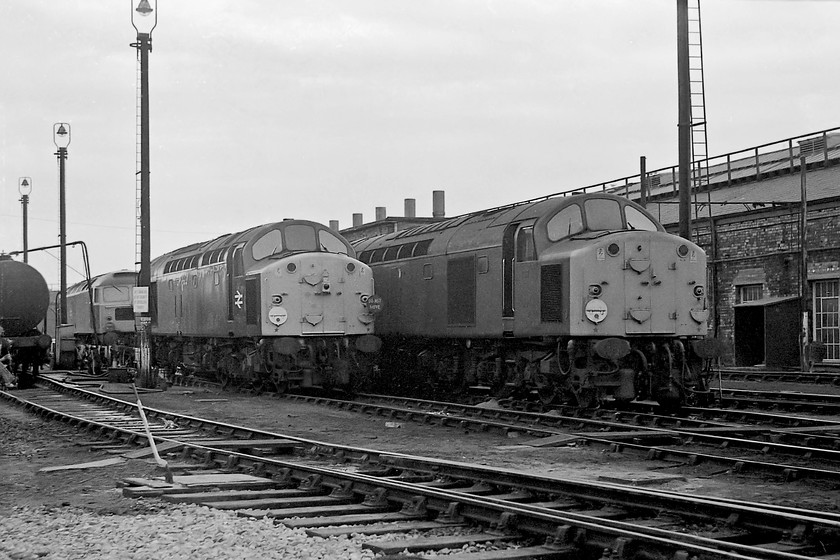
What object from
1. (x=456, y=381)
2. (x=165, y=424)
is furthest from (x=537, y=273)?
(x=165, y=424)

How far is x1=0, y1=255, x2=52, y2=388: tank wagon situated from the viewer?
2544cm

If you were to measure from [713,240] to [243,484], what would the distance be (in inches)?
888

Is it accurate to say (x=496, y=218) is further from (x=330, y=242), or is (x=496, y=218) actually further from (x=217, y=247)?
(x=217, y=247)

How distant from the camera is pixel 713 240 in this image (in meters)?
29.8

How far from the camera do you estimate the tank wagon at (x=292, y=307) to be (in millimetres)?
20312

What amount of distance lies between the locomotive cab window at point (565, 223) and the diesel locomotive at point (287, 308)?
17.4ft

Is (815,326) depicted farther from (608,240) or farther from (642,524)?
(642,524)

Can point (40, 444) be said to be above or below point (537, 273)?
below

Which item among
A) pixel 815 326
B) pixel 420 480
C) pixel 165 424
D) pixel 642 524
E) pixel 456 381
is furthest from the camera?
pixel 815 326

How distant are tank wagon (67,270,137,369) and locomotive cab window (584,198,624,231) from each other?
18289 millimetres

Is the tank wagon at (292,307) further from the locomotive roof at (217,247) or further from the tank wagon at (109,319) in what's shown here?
the tank wagon at (109,319)

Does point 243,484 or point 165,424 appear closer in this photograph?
point 243,484

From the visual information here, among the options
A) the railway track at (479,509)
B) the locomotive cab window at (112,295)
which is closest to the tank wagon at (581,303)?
the railway track at (479,509)

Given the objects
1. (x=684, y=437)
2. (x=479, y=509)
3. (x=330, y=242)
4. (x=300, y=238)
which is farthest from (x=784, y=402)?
(x=479, y=509)
